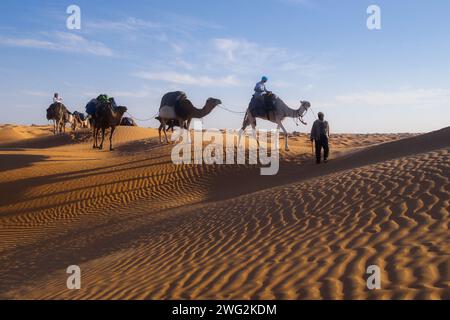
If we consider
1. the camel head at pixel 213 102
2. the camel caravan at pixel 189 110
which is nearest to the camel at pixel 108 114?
the camel caravan at pixel 189 110

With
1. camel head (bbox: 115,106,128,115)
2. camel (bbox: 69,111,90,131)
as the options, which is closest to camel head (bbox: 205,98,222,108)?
camel head (bbox: 115,106,128,115)

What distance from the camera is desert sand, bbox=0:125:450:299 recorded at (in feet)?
16.1

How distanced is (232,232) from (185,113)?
48.0 ft

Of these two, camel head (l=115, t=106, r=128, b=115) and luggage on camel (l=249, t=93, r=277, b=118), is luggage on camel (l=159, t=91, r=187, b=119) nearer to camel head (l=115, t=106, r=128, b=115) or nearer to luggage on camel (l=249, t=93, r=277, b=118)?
camel head (l=115, t=106, r=128, b=115)

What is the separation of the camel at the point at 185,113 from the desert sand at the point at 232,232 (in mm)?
4482

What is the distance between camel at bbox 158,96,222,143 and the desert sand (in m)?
4.48

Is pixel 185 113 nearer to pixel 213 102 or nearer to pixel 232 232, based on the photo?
pixel 213 102

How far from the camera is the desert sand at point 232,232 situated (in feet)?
16.1

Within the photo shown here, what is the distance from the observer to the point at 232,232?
802 cm

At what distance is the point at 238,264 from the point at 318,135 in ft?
34.9

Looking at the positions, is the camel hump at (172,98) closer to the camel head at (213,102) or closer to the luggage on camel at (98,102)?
the camel head at (213,102)
